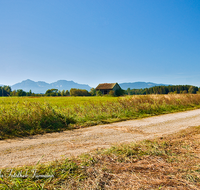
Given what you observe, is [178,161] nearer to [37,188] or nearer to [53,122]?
[37,188]

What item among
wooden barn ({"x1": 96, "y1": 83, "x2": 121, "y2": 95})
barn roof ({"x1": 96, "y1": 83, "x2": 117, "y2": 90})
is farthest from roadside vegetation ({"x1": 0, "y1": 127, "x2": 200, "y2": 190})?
barn roof ({"x1": 96, "y1": 83, "x2": 117, "y2": 90})

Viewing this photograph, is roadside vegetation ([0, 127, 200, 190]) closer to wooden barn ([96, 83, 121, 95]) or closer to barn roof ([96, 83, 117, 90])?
wooden barn ([96, 83, 121, 95])

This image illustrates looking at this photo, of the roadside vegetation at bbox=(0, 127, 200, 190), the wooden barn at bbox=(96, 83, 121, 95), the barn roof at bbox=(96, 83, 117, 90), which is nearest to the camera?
the roadside vegetation at bbox=(0, 127, 200, 190)

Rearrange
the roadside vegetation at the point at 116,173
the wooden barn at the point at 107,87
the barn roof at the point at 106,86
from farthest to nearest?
1. the barn roof at the point at 106,86
2. the wooden barn at the point at 107,87
3. the roadside vegetation at the point at 116,173

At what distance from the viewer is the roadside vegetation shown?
7.29ft

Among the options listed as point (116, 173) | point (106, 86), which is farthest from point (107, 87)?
point (116, 173)

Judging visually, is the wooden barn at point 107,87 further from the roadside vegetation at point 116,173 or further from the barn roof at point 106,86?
the roadside vegetation at point 116,173

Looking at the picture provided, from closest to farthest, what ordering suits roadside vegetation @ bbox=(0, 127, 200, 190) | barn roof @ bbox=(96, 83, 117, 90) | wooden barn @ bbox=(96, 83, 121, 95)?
roadside vegetation @ bbox=(0, 127, 200, 190)
wooden barn @ bbox=(96, 83, 121, 95)
barn roof @ bbox=(96, 83, 117, 90)

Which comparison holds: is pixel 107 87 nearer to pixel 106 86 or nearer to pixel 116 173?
pixel 106 86

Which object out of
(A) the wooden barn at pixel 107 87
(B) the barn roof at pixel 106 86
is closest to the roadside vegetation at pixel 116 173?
(A) the wooden barn at pixel 107 87

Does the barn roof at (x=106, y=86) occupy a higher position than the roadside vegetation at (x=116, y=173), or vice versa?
the barn roof at (x=106, y=86)

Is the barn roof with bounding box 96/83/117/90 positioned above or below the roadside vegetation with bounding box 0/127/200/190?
above

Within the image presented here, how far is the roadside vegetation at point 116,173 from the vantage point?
2.22 metres

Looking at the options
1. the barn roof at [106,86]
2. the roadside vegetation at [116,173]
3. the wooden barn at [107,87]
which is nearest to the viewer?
the roadside vegetation at [116,173]
